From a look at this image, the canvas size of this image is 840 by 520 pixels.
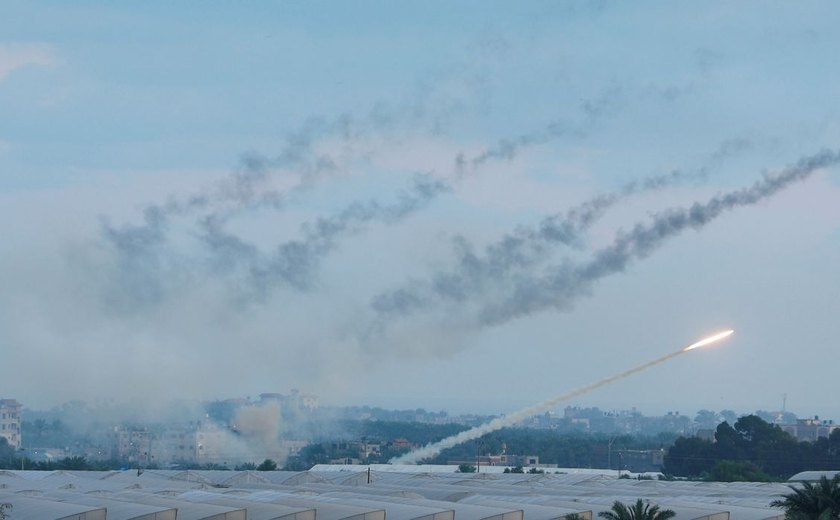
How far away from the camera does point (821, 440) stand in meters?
144

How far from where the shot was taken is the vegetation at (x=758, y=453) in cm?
13975

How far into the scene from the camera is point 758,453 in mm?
143500

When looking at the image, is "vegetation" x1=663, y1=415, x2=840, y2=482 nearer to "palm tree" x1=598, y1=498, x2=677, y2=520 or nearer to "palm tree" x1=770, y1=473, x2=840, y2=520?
"palm tree" x1=598, y1=498, x2=677, y2=520

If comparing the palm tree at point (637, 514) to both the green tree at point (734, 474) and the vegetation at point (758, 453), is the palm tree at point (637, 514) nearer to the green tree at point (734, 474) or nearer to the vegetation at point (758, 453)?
the green tree at point (734, 474)

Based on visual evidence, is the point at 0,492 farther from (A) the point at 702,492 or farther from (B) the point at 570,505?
(A) the point at 702,492

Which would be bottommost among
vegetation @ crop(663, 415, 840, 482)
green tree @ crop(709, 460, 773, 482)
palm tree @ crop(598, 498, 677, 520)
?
palm tree @ crop(598, 498, 677, 520)

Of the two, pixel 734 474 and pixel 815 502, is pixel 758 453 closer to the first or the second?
pixel 734 474

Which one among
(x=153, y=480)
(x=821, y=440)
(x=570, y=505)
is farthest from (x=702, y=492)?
(x=821, y=440)

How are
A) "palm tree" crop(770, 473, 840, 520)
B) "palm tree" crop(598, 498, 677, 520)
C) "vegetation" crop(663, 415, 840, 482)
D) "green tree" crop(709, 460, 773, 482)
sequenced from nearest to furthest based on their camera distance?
"palm tree" crop(770, 473, 840, 520) < "palm tree" crop(598, 498, 677, 520) < "green tree" crop(709, 460, 773, 482) < "vegetation" crop(663, 415, 840, 482)

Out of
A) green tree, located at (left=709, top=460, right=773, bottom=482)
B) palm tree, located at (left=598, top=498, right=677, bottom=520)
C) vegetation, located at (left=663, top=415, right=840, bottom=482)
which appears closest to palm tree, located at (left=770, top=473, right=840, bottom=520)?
palm tree, located at (left=598, top=498, right=677, bottom=520)

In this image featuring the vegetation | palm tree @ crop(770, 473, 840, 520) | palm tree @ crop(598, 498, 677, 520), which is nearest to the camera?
palm tree @ crop(770, 473, 840, 520)

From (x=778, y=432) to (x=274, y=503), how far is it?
91.0 meters

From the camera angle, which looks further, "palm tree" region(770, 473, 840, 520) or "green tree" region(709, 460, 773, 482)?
"green tree" region(709, 460, 773, 482)

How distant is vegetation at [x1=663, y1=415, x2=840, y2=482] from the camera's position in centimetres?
13975
